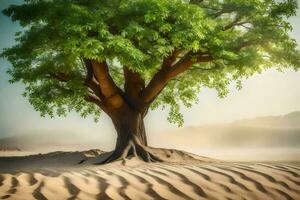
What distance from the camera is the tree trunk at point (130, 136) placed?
723 cm

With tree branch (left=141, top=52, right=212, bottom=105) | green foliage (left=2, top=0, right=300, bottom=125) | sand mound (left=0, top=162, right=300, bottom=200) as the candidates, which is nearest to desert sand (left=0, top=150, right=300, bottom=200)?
sand mound (left=0, top=162, right=300, bottom=200)

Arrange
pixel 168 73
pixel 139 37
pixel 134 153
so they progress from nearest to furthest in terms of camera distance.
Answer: pixel 139 37
pixel 134 153
pixel 168 73

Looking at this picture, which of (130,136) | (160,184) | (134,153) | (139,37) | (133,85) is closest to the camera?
(160,184)

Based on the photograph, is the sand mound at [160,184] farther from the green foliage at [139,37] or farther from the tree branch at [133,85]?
the tree branch at [133,85]

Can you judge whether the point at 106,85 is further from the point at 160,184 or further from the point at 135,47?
the point at 160,184

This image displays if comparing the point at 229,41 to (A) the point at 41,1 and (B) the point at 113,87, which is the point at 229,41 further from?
(A) the point at 41,1

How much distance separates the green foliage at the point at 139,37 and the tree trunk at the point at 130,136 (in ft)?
3.12

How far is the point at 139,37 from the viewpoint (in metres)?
5.99

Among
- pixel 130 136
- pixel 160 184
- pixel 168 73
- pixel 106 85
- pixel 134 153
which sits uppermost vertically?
pixel 168 73

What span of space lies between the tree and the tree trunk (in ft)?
0.07

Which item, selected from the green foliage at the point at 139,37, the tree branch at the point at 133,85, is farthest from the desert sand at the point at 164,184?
the tree branch at the point at 133,85

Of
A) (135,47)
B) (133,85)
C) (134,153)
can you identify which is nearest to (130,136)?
(134,153)

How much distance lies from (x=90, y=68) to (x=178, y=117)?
266 centimetres

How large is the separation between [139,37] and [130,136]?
7.78 ft
